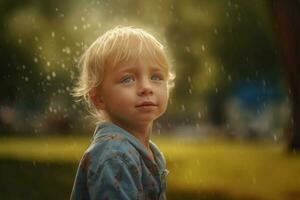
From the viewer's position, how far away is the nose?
1.95 meters

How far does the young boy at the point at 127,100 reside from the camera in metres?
1.87

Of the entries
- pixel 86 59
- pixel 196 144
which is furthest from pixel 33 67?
pixel 86 59

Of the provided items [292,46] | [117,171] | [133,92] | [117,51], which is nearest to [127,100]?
[133,92]

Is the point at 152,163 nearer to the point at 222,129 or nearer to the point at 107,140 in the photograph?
the point at 107,140

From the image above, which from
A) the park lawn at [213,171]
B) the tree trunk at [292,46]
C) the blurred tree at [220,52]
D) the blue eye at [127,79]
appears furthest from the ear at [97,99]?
the tree trunk at [292,46]

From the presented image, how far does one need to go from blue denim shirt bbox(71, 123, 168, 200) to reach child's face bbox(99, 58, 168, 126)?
0.05 meters

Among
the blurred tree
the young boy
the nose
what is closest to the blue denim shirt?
the young boy

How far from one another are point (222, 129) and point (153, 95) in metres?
2.57

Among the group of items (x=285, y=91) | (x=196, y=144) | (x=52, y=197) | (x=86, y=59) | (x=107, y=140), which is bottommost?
(x=52, y=197)

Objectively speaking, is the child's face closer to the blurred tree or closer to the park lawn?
the park lawn

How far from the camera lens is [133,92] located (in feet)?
6.42

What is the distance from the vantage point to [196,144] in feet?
14.9

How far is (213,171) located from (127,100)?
2.57m

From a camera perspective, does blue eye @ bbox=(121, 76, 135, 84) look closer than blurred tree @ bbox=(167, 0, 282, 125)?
Yes
